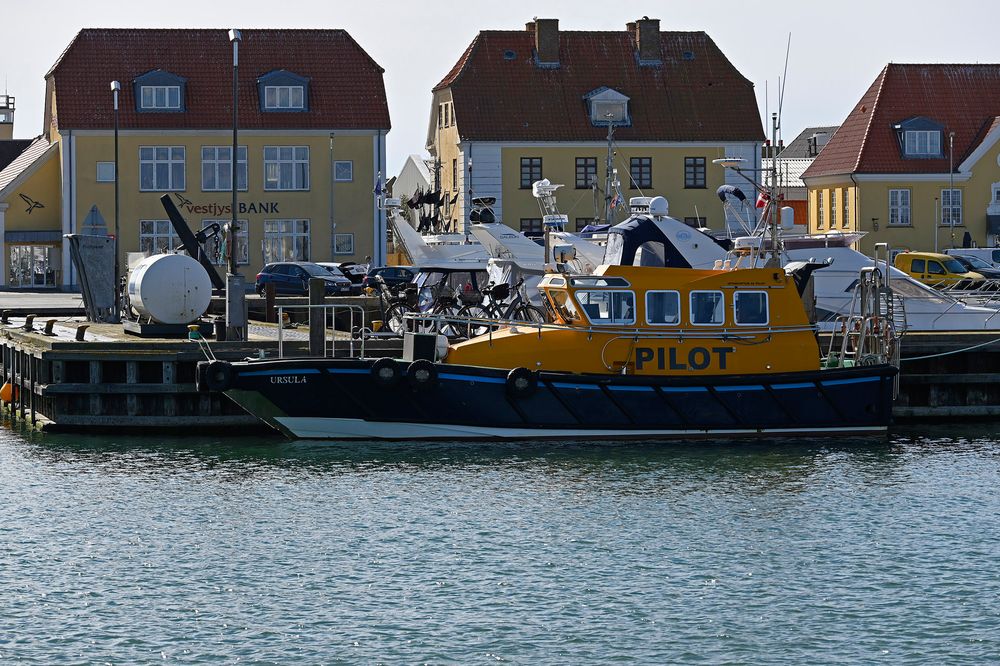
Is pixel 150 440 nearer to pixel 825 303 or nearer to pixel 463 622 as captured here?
pixel 463 622

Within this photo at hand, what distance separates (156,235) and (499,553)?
47.4 m

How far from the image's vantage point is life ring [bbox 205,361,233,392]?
83.0ft

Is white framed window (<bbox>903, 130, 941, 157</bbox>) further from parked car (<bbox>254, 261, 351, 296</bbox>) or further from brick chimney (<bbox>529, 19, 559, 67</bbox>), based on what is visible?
parked car (<bbox>254, 261, 351, 296</bbox>)

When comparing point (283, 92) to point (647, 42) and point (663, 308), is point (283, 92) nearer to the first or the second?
point (647, 42)

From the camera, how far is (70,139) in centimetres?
6322

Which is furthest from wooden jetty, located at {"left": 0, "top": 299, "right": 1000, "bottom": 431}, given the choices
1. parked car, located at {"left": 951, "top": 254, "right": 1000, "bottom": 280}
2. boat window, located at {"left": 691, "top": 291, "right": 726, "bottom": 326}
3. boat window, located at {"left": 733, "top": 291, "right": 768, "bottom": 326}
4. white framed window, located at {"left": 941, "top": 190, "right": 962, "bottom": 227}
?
white framed window, located at {"left": 941, "top": 190, "right": 962, "bottom": 227}

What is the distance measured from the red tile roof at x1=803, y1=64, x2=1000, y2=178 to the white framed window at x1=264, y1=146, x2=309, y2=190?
918 inches

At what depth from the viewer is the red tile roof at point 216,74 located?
6397 centimetres

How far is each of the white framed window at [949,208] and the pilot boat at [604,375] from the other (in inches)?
1847

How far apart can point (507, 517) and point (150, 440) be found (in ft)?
28.2

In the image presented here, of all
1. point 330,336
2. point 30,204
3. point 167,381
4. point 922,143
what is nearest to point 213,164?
point 30,204

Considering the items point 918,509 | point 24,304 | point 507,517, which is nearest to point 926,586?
point 918,509

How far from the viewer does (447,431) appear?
25984 mm

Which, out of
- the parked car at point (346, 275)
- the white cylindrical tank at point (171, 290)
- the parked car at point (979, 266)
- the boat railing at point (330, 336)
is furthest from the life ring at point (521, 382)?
the parked car at point (979, 266)
